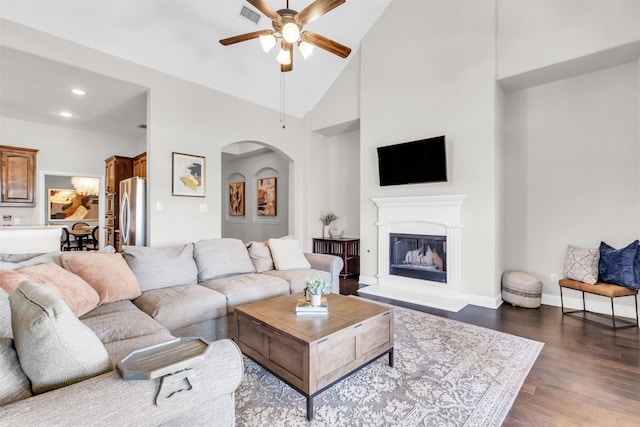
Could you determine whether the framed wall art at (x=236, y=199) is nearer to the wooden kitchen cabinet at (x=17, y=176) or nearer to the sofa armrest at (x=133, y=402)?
the wooden kitchen cabinet at (x=17, y=176)

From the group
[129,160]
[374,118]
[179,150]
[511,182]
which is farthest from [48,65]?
[511,182]

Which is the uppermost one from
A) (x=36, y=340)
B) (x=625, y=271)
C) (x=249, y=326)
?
(x=36, y=340)

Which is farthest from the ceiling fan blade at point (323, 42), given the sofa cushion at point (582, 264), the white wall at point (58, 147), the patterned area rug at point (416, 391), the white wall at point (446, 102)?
the white wall at point (58, 147)

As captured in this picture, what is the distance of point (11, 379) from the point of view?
994 millimetres

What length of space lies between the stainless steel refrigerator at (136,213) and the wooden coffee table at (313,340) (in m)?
2.75

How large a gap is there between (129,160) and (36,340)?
18.9ft

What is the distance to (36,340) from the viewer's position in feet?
3.26

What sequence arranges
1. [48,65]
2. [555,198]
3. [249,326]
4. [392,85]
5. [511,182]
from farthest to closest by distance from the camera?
[392,85] < [511,182] < [555,198] < [48,65] < [249,326]

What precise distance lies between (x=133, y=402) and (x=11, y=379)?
15.3 inches

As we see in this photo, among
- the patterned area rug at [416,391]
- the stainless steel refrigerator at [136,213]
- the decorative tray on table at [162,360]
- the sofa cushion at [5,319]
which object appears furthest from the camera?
the stainless steel refrigerator at [136,213]

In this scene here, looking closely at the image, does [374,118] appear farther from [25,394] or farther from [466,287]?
[25,394]

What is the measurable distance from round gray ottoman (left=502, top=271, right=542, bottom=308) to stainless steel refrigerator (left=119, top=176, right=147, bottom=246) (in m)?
5.04

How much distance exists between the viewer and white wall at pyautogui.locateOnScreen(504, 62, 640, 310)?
353cm

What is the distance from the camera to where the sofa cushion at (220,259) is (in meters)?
3.30
